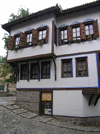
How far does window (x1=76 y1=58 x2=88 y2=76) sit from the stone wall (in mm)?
3625

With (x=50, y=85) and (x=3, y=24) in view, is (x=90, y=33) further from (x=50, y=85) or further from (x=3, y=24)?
(x=3, y=24)

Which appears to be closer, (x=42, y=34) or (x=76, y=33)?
(x=76, y=33)

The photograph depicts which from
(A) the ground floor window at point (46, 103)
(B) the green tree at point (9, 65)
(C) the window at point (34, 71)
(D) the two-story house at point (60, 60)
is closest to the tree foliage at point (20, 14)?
(B) the green tree at point (9, 65)

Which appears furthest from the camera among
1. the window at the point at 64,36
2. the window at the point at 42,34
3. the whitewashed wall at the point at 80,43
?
the window at the point at 64,36

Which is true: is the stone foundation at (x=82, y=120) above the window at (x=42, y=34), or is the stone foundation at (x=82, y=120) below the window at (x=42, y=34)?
below

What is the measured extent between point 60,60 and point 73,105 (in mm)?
3412

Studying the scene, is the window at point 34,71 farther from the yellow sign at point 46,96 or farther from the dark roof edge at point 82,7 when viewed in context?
the dark roof edge at point 82,7

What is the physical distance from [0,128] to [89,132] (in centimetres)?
485

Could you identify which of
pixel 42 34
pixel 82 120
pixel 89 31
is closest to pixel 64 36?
pixel 42 34

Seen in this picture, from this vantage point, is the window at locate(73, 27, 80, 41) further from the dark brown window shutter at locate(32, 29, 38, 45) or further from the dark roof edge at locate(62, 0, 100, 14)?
the dark brown window shutter at locate(32, 29, 38, 45)

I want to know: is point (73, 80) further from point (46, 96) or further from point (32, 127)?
point (32, 127)

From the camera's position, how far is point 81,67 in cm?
865

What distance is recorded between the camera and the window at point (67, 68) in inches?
354

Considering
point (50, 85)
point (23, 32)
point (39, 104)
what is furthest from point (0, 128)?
point (23, 32)
